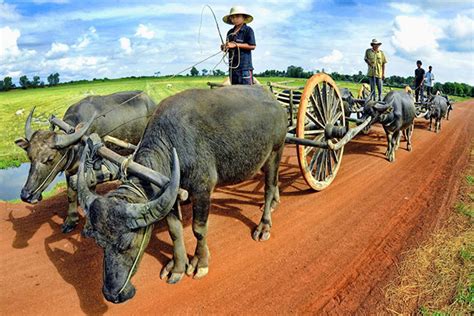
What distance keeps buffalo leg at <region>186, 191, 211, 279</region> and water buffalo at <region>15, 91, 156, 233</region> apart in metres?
1.96

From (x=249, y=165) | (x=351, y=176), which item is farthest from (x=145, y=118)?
(x=351, y=176)

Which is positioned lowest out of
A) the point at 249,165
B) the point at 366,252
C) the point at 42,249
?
the point at 42,249

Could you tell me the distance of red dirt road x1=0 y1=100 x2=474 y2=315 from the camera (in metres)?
4.04

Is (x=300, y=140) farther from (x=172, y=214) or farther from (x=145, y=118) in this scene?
(x=145, y=118)

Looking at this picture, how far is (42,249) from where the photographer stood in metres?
5.29

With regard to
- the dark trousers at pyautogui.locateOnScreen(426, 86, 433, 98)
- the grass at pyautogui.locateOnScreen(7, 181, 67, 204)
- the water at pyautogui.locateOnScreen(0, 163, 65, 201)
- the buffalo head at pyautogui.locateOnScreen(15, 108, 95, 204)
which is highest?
the dark trousers at pyautogui.locateOnScreen(426, 86, 433, 98)

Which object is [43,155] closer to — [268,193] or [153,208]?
[153,208]

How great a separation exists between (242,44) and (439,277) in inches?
196

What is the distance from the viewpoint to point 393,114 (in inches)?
384

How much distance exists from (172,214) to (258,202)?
284 cm

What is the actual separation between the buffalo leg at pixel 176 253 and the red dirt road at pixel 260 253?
0.38 feet

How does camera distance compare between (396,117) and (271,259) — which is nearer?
(271,259)

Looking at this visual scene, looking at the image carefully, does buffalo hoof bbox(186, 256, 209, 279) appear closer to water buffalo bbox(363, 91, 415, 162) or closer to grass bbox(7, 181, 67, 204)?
grass bbox(7, 181, 67, 204)

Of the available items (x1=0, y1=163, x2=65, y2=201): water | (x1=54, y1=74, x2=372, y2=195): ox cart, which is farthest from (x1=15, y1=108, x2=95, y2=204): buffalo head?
(x1=0, y1=163, x2=65, y2=201): water
